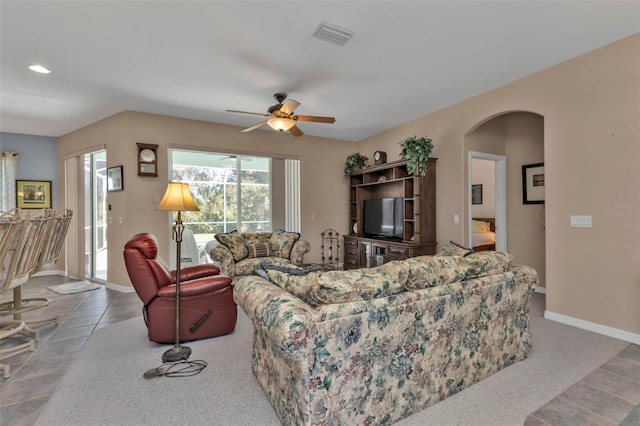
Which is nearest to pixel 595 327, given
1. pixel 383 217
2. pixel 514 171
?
pixel 514 171

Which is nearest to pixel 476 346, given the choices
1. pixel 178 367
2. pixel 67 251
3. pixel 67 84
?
pixel 178 367

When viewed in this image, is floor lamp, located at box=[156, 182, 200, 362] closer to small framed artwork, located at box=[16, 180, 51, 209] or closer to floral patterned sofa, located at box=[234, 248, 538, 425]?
floral patterned sofa, located at box=[234, 248, 538, 425]

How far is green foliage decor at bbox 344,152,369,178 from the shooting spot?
20.1ft

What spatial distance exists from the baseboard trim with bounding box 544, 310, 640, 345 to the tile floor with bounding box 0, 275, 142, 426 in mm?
4471

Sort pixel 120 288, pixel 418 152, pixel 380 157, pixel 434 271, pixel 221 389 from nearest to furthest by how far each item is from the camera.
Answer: pixel 434 271, pixel 221 389, pixel 418 152, pixel 120 288, pixel 380 157

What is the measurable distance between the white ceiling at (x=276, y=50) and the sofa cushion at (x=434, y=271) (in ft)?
6.25

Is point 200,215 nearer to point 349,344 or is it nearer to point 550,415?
point 349,344

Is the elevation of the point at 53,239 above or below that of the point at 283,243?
above

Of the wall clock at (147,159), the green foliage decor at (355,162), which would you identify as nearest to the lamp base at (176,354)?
the wall clock at (147,159)

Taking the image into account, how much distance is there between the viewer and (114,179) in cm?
468

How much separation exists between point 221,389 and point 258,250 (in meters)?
2.67

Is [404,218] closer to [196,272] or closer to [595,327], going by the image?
[595,327]

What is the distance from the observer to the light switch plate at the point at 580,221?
3041 millimetres

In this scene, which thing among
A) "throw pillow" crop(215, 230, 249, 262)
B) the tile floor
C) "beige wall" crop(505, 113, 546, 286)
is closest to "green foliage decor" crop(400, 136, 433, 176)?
"beige wall" crop(505, 113, 546, 286)
